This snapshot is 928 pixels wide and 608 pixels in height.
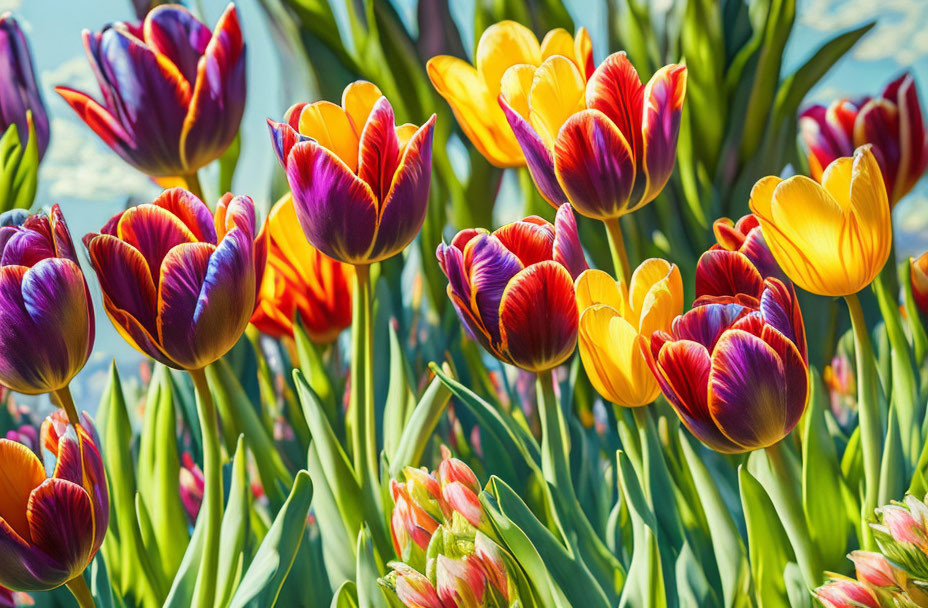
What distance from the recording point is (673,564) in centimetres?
43

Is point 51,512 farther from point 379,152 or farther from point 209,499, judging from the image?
point 379,152

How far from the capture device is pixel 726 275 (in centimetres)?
40

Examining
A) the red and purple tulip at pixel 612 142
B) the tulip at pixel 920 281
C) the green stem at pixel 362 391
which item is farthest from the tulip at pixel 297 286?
the tulip at pixel 920 281

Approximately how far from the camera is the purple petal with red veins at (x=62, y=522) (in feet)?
1.05

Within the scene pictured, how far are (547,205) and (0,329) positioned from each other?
0.31m

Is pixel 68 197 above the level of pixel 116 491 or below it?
above

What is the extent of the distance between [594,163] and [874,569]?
25 cm

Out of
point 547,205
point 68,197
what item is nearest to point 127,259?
point 68,197

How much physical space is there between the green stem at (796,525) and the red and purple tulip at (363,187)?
0.74 ft

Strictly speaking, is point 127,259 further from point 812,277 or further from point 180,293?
point 812,277

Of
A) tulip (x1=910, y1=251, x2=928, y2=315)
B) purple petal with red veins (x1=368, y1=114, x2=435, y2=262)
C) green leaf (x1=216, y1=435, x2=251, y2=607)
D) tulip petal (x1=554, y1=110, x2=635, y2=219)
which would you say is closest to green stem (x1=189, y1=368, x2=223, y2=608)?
green leaf (x1=216, y1=435, x2=251, y2=607)

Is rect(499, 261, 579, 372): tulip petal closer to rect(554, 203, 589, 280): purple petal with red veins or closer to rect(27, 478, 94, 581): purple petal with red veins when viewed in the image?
rect(554, 203, 589, 280): purple petal with red veins

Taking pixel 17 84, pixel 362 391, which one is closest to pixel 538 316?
pixel 362 391

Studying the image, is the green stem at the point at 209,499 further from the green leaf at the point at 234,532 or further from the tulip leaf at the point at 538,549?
the tulip leaf at the point at 538,549
